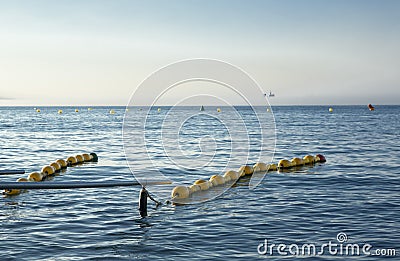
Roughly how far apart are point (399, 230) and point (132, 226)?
9.39 m

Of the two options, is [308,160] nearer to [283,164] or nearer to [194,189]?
[283,164]

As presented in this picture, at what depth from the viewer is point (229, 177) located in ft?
85.6

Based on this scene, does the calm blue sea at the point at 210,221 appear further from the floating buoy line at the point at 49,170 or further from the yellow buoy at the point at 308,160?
the yellow buoy at the point at 308,160

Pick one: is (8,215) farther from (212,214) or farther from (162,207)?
(212,214)

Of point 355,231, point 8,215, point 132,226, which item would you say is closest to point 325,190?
point 355,231

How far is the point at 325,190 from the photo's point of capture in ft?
78.6

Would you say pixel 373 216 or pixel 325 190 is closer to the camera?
pixel 373 216

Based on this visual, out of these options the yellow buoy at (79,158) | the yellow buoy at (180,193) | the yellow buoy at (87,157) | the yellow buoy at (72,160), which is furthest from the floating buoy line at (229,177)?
the yellow buoy at (87,157)

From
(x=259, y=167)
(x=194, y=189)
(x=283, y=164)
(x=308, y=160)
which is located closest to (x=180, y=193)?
(x=194, y=189)

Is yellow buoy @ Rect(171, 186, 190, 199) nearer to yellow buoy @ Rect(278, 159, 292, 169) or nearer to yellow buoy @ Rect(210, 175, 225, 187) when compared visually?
yellow buoy @ Rect(210, 175, 225, 187)

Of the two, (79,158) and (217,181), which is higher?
(79,158)

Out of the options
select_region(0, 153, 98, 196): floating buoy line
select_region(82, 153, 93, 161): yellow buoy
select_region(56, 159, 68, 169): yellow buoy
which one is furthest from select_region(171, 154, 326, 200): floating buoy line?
select_region(82, 153, 93, 161): yellow buoy

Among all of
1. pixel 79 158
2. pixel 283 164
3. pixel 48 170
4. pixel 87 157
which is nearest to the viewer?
pixel 48 170

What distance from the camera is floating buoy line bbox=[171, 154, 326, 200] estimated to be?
831 inches
